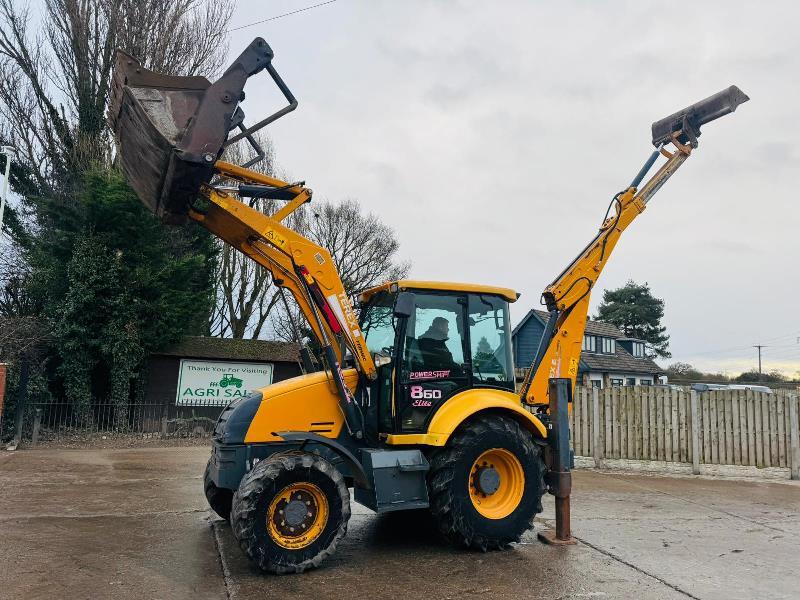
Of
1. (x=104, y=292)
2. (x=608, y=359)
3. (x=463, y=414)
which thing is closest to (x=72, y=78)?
(x=104, y=292)

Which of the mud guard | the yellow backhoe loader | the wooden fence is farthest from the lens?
the wooden fence

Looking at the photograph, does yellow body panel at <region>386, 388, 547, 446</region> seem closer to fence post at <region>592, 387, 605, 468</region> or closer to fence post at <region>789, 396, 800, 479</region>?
fence post at <region>592, 387, 605, 468</region>

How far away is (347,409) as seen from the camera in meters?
5.93

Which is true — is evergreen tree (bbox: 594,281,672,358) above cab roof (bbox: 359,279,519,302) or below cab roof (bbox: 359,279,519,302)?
above

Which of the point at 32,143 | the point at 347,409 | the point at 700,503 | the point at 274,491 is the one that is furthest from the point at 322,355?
the point at 32,143

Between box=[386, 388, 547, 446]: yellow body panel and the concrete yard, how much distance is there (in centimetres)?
107

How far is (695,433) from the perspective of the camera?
11695 mm

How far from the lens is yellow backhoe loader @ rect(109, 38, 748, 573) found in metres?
5.23

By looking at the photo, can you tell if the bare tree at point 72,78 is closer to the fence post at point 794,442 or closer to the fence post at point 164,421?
the fence post at point 164,421

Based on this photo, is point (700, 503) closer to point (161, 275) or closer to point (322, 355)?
point (322, 355)

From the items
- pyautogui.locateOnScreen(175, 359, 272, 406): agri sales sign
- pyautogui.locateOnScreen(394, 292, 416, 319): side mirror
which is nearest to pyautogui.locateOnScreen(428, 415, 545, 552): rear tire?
pyautogui.locateOnScreen(394, 292, 416, 319): side mirror

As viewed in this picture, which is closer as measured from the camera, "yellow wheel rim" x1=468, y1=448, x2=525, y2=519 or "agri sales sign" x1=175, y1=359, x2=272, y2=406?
"yellow wheel rim" x1=468, y1=448, x2=525, y2=519

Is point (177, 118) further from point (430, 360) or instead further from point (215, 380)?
point (215, 380)

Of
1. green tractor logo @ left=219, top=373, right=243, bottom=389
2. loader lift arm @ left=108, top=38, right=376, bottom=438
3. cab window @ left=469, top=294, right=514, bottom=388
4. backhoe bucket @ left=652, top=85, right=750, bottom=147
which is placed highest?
backhoe bucket @ left=652, top=85, right=750, bottom=147
